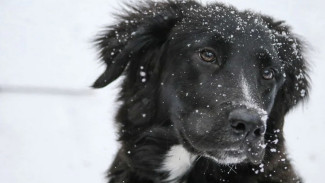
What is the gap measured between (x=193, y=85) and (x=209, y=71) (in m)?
0.16

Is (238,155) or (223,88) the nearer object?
(238,155)

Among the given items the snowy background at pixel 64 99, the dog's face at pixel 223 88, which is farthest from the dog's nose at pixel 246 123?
the snowy background at pixel 64 99

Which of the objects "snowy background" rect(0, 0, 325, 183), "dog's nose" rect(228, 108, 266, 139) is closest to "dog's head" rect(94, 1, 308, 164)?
"dog's nose" rect(228, 108, 266, 139)

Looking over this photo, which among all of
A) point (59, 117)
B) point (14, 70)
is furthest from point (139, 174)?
point (14, 70)

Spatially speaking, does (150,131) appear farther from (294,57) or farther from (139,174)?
(294,57)

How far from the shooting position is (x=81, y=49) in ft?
31.0

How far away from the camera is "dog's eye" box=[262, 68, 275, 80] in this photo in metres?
4.13

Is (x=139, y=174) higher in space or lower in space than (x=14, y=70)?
higher

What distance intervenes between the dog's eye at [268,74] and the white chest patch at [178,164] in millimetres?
824

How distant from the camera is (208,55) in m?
4.00

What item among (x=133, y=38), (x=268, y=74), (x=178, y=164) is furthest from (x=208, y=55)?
(x=178, y=164)

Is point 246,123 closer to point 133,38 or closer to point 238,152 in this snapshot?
point 238,152

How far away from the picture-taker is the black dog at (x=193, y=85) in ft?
12.8

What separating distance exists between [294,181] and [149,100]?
1336 millimetres
